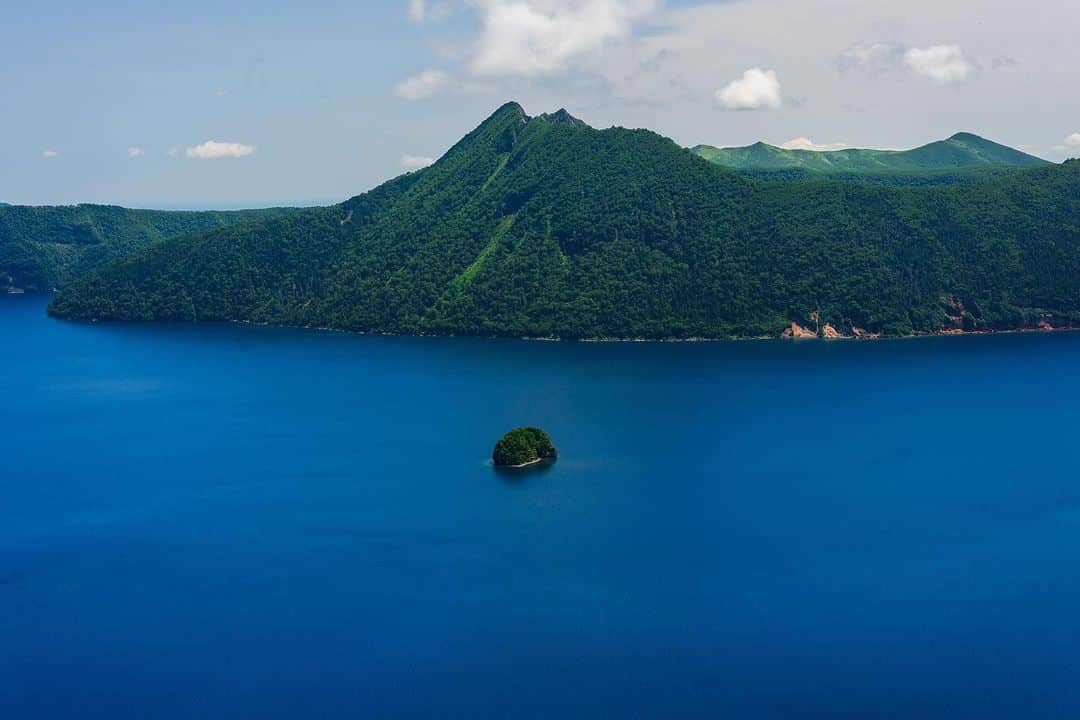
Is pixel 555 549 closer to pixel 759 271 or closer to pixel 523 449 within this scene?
pixel 523 449

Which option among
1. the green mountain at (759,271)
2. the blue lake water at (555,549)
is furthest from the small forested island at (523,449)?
the green mountain at (759,271)

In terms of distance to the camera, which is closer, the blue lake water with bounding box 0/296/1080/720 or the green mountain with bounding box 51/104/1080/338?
the blue lake water with bounding box 0/296/1080/720

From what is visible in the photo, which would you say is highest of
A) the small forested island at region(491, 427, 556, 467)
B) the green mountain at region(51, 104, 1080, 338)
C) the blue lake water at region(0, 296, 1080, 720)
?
the green mountain at region(51, 104, 1080, 338)

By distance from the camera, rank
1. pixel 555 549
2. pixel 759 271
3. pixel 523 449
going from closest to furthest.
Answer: pixel 555 549 → pixel 523 449 → pixel 759 271

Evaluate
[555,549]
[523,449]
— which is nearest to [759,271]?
[523,449]

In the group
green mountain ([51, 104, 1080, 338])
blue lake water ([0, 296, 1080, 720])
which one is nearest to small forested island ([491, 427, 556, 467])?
blue lake water ([0, 296, 1080, 720])

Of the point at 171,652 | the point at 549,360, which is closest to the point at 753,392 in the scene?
the point at 549,360

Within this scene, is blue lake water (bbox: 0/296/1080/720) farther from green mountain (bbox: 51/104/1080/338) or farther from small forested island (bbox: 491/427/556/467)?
green mountain (bbox: 51/104/1080/338)
